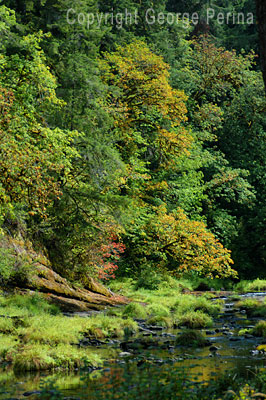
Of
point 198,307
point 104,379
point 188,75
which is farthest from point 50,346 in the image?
point 188,75

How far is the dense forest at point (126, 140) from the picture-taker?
14398mm

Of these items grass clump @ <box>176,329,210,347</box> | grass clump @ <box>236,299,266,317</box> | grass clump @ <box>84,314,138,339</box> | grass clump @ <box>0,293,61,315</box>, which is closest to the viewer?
grass clump @ <box>176,329,210,347</box>

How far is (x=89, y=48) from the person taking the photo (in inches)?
923

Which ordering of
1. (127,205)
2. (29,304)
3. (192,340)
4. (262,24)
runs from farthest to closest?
1. (127,205)
2. (29,304)
3. (192,340)
4. (262,24)

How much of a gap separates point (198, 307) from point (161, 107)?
11487 mm

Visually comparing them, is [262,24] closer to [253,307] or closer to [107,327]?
[107,327]

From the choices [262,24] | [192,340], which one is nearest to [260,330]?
[192,340]

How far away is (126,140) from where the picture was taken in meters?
23.7

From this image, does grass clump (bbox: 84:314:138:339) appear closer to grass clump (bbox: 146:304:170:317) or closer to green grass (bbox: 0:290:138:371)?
green grass (bbox: 0:290:138:371)

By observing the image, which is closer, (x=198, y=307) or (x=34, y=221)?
(x=198, y=307)

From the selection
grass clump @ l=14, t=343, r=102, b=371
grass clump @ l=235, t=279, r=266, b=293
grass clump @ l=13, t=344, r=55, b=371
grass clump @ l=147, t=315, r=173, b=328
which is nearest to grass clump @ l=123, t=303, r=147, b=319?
grass clump @ l=147, t=315, r=173, b=328

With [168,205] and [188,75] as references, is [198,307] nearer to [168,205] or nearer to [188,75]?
[168,205]

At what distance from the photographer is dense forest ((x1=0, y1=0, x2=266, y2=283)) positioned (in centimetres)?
1440

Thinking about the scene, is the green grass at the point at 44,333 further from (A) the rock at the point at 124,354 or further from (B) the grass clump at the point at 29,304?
(A) the rock at the point at 124,354
